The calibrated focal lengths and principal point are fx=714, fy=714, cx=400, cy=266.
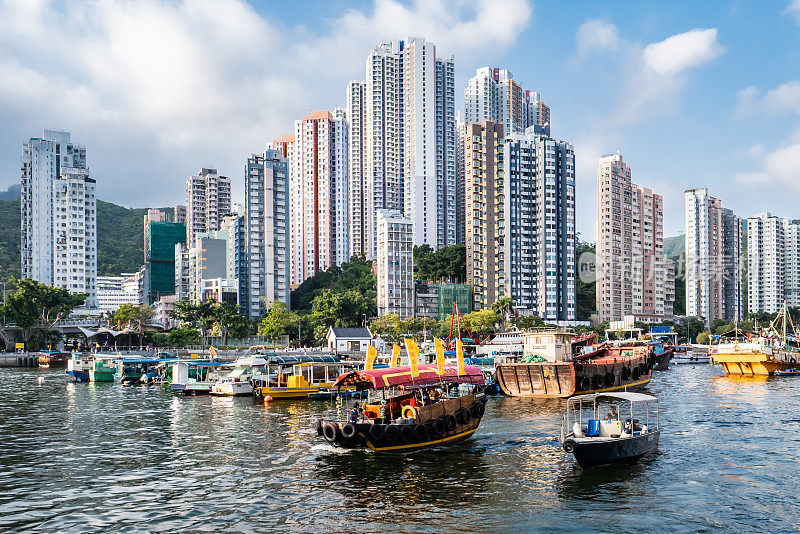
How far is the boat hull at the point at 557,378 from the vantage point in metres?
61.1

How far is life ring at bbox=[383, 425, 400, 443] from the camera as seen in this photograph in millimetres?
34350

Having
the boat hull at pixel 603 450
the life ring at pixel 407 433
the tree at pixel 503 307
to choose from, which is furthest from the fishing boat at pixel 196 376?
the tree at pixel 503 307

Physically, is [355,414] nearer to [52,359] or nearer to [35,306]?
[52,359]

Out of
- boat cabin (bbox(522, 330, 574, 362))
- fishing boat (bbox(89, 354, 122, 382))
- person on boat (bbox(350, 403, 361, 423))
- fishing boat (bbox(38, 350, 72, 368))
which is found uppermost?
boat cabin (bbox(522, 330, 574, 362))

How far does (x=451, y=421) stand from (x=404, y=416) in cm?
278

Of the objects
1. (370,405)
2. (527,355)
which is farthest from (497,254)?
(370,405)

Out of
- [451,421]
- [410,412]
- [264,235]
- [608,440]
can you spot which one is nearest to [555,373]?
[451,421]

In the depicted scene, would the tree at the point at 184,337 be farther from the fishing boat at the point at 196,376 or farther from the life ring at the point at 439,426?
the life ring at the point at 439,426

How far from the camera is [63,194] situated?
645ft

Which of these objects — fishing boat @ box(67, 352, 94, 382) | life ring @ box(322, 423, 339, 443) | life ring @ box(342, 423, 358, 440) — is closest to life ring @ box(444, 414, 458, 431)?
life ring @ box(342, 423, 358, 440)

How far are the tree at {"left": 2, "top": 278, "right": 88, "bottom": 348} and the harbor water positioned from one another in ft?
301

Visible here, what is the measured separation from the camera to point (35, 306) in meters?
135

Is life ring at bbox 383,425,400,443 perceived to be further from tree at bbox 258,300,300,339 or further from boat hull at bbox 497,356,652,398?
tree at bbox 258,300,300,339

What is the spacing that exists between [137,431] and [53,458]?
8.96 metres
